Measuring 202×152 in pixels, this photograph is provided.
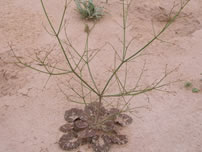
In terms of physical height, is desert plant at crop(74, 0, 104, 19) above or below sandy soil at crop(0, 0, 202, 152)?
above

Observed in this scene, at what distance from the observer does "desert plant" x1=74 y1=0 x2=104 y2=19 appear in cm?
424

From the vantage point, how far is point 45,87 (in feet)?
10.4

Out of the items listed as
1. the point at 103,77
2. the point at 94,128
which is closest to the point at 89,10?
the point at 103,77

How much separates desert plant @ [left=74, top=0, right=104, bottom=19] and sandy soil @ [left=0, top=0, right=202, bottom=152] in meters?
0.12

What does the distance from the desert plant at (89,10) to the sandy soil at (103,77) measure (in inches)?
4.7

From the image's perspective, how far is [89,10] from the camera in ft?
13.9

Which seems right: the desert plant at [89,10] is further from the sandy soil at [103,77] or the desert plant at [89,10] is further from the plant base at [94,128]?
the plant base at [94,128]

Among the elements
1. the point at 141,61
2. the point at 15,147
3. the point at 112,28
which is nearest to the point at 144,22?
the point at 112,28

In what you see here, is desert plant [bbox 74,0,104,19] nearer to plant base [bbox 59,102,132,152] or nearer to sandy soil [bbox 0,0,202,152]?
sandy soil [bbox 0,0,202,152]

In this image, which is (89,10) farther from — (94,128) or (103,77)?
(94,128)

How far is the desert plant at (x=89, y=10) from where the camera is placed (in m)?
4.24

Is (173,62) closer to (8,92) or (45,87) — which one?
(45,87)

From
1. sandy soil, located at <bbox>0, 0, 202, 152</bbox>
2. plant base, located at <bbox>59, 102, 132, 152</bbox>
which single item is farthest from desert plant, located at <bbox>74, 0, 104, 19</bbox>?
plant base, located at <bbox>59, 102, 132, 152</bbox>

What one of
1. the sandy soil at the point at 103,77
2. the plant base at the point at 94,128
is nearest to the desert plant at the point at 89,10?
the sandy soil at the point at 103,77
